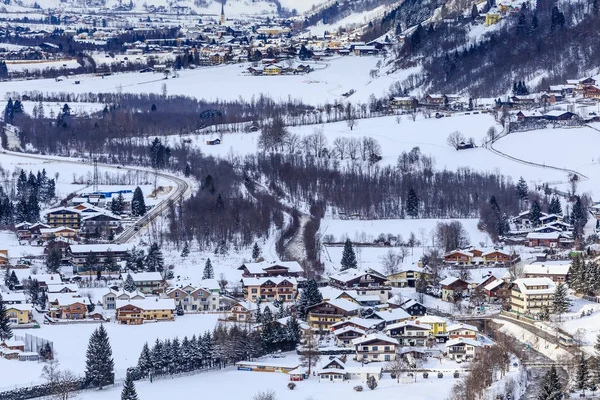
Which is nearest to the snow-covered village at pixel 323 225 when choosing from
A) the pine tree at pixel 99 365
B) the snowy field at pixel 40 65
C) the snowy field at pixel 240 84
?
the pine tree at pixel 99 365

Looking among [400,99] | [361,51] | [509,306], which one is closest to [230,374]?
[509,306]

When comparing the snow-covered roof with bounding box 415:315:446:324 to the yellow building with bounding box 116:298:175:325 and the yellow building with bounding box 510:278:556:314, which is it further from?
the yellow building with bounding box 116:298:175:325

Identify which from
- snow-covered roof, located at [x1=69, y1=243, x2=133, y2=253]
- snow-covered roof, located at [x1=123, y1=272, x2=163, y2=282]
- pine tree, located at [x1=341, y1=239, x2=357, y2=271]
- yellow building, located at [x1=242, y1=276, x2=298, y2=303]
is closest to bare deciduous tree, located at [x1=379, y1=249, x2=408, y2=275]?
pine tree, located at [x1=341, y1=239, x2=357, y2=271]

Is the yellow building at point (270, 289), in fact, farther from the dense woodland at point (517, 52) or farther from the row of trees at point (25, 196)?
the dense woodland at point (517, 52)

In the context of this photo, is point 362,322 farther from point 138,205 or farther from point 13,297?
point 138,205

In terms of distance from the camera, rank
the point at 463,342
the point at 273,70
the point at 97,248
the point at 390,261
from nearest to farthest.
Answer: the point at 463,342
the point at 390,261
the point at 97,248
the point at 273,70

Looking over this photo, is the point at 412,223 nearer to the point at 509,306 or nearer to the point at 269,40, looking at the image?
the point at 509,306

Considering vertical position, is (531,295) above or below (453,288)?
above

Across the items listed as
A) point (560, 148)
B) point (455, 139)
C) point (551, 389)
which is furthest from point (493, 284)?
point (455, 139)
